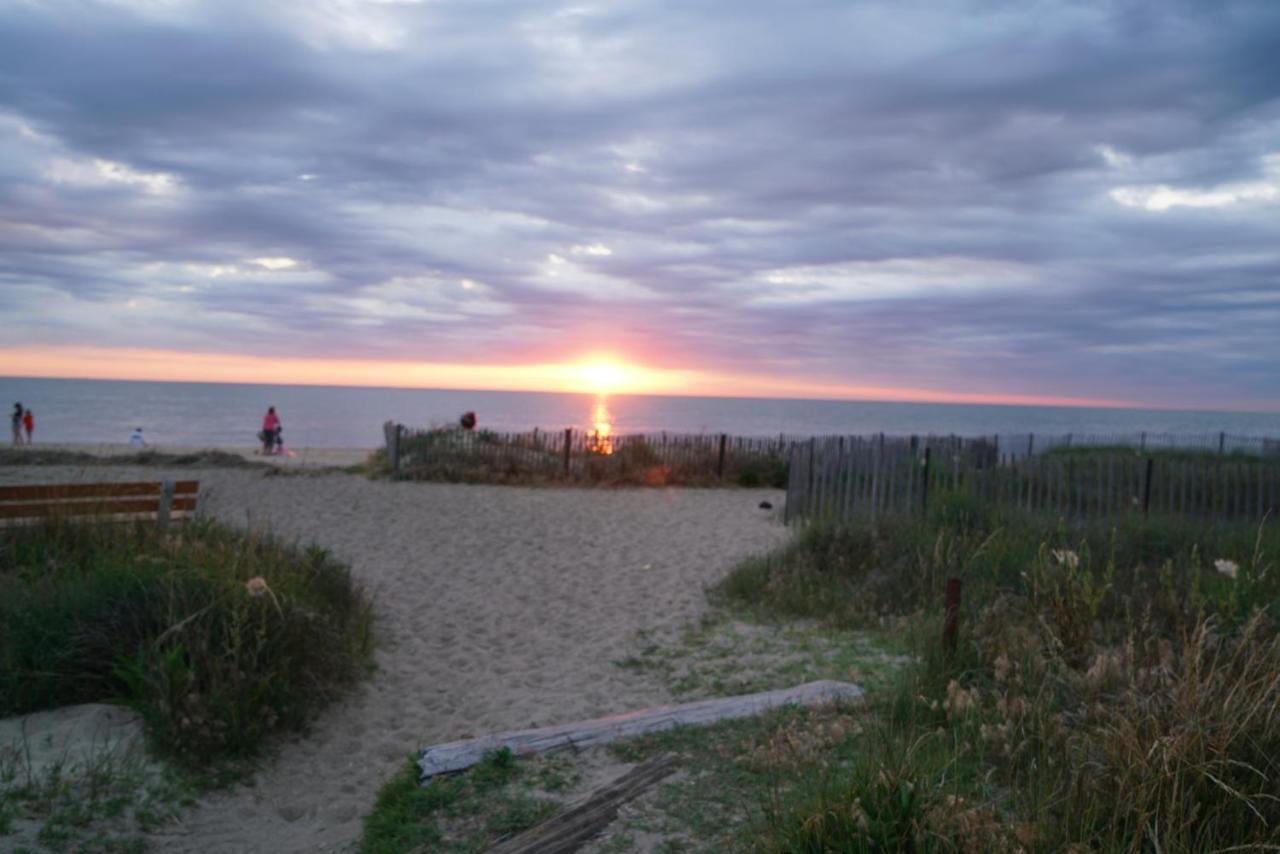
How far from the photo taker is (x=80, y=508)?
762 centimetres

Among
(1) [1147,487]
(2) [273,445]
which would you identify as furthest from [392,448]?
(1) [1147,487]

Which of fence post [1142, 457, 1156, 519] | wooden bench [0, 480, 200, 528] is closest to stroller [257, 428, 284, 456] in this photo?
wooden bench [0, 480, 200, 528]

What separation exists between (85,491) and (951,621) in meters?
7.32

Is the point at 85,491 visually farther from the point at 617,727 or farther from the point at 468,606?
the point at 617,727

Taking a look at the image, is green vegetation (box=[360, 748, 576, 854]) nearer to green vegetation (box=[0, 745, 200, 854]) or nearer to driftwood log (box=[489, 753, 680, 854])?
driftwood log (box=[489, 753, 680, 854])

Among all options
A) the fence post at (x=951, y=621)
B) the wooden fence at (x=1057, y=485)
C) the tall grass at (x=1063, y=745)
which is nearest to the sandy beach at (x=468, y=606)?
the wooden fence at (x=1057, y=485)

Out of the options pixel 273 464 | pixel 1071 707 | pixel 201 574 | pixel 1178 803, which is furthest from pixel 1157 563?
pixel 273 464

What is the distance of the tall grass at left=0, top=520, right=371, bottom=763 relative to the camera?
497cm

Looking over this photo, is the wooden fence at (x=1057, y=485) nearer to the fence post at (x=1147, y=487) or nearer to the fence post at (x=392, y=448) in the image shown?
the fence post at (x=1147, y=487)

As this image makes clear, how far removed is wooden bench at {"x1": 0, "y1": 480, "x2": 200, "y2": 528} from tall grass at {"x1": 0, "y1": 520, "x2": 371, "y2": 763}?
939mm

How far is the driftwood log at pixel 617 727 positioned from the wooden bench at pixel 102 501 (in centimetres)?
462

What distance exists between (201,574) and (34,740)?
1.24 meters

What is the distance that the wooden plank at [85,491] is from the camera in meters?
7.43

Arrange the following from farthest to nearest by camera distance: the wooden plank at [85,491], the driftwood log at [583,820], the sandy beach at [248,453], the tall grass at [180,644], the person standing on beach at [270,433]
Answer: the person standing on beach at [270,433] → the sandy beach at [248,453] → the wooden plank at [85,491] → the tall grass at [180,644] → the driftwood log at [583,820]
